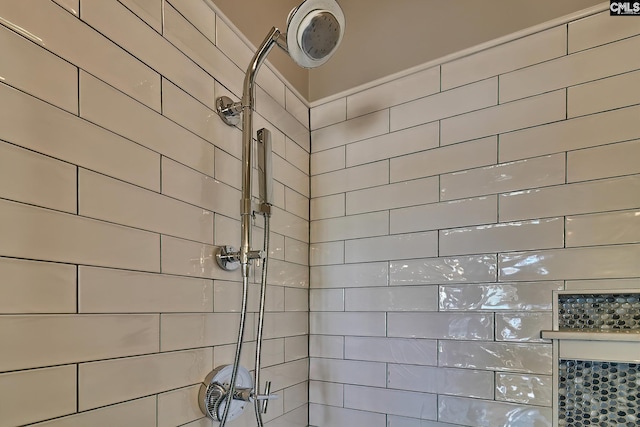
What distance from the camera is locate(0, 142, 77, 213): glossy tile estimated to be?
63 centimetres

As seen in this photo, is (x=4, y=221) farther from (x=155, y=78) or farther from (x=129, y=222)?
(x=155, y=78)

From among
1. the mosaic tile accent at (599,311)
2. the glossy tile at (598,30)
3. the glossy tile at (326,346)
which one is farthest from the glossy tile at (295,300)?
the glossy tile at (598,30)

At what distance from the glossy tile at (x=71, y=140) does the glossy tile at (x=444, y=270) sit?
0.82 meters

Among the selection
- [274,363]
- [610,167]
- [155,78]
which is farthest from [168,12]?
[610,167]

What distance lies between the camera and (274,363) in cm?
129

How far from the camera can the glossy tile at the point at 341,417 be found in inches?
52.4

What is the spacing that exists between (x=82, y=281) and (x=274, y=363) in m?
0.73

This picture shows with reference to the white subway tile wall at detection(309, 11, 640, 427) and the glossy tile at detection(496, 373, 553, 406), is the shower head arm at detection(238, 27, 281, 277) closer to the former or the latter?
the white subway tile wall at detection(309, 11, 640, 427)

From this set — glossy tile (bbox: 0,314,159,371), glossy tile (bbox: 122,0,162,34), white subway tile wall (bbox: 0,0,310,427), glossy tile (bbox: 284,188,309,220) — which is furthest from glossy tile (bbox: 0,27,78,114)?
glossy tile (bbox: 284,188,309,220)

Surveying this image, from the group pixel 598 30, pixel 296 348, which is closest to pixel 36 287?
pixel 296 348

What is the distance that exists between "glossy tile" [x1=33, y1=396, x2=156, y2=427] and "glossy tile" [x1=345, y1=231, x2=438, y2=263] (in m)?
0.80

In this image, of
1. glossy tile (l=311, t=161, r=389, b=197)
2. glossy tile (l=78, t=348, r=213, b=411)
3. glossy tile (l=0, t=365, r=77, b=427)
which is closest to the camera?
glossy tile (l=0, t=365, r=77, b=427)

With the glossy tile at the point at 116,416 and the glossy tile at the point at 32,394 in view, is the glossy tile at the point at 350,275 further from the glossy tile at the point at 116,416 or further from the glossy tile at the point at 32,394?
the glossy tile at the point at 32,394

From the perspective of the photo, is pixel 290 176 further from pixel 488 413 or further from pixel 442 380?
pixel 488 413
